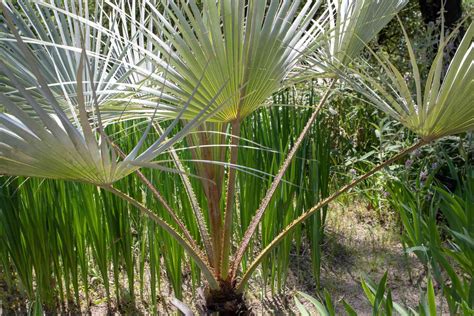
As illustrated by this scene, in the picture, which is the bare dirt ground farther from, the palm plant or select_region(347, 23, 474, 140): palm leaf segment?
select_region(347, 23, 474, 140): palm leaf segment

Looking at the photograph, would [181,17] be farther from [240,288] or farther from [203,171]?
[240,288]

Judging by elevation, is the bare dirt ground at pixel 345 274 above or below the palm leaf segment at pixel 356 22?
below

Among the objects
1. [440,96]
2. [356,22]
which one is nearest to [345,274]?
[356,22]

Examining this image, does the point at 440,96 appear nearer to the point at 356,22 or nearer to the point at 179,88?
the point at 356,22

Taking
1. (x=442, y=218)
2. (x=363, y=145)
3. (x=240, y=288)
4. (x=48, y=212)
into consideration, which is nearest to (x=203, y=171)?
(x=240, y=288)

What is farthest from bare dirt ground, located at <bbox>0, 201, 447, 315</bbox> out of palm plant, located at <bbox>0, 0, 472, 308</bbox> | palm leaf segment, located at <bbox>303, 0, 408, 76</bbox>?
palm leaf segment, located at <bbox>303, 0, 408, 76</bbox>

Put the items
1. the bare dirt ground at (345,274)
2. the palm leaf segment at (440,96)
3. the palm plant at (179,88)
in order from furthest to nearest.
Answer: the bare dirt ground at (345,274) → the palm leaf segment at (440,96) → the palm plant at (179,88)

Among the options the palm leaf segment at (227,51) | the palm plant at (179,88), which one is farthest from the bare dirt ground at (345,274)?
the palm leaf segment at (227,51)

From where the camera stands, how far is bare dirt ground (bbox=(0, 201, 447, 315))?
2.79 m

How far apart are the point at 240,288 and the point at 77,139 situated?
3.50ft

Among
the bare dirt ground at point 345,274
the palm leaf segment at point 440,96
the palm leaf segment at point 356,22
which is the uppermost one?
the palm leaf segment at point 356,22

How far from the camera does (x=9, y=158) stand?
54.4 inches

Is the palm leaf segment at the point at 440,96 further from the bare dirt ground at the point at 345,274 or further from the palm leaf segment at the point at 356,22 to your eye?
the bare dirt ground at the point at 345,274

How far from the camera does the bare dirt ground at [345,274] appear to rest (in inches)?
110
